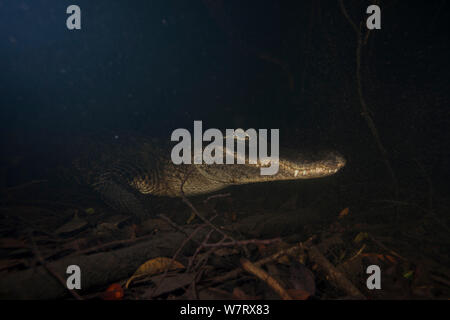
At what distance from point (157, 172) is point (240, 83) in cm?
466

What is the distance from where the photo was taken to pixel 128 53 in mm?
7117

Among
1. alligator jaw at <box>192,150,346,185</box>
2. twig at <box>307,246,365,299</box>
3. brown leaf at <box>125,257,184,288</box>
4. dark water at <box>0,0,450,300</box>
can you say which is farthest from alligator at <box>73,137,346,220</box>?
twig at <box>307,246,365,299</box>

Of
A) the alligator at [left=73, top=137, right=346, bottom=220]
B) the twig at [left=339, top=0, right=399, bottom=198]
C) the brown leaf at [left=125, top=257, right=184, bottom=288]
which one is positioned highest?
the twig at [left=339, top=0, right=399, bottom=198]

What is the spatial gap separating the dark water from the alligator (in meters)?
0.40

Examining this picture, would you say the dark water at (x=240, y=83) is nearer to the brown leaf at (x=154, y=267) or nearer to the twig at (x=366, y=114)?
the twig at (x=366, y=114)

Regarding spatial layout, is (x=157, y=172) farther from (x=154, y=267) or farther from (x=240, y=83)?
(x=240, y=83)

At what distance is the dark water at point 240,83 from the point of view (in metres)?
2.49

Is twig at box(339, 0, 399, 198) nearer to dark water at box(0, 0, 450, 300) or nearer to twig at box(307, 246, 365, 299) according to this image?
dark water at box(0, 0, 450, 300)

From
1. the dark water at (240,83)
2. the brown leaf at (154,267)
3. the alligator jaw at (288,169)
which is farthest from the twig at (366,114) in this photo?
the brown leaf at (154,267)

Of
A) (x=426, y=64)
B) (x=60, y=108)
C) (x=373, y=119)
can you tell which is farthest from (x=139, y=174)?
(x=60, y=108)

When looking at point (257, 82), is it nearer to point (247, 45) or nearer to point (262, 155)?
point (247, 45)

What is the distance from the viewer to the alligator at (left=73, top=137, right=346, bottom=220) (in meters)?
2.53

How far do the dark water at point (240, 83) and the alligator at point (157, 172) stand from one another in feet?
1.31

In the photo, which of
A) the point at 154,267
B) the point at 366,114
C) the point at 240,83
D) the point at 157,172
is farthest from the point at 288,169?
the point at 240,83
